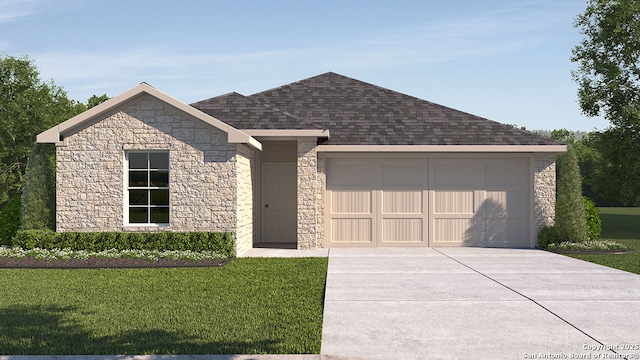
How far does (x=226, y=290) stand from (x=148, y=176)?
20.9 ft

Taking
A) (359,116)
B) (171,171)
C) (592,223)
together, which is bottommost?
(592,223)

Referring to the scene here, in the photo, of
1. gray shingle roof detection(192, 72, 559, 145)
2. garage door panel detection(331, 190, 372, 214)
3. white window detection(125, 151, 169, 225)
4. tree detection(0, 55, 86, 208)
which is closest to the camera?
white window detection(125, 151, 169, 225)

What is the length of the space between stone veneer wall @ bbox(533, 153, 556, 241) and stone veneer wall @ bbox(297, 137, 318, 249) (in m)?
6.58

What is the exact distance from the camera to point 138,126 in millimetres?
14961

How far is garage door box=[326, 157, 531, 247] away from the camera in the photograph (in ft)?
57.9

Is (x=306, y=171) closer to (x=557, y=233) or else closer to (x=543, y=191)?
(x=543, y=191)

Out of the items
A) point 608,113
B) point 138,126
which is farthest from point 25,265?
point 608,113

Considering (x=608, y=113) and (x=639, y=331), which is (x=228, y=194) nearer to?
(x=639, y=331)

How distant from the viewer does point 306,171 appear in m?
16.8

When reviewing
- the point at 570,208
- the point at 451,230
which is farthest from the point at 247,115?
the point at 570,208

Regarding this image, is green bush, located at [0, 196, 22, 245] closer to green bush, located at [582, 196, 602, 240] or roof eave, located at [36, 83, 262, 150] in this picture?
roof eave, located at [36, 83, 262, 150]

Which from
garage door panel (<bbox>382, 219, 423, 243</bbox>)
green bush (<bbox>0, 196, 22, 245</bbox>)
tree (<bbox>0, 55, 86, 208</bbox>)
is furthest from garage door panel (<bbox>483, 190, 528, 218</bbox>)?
tree (<bbox>0, 55, 86, 208</bbox>)

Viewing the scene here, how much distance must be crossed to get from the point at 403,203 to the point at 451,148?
2.14m

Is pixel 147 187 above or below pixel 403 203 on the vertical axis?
above
